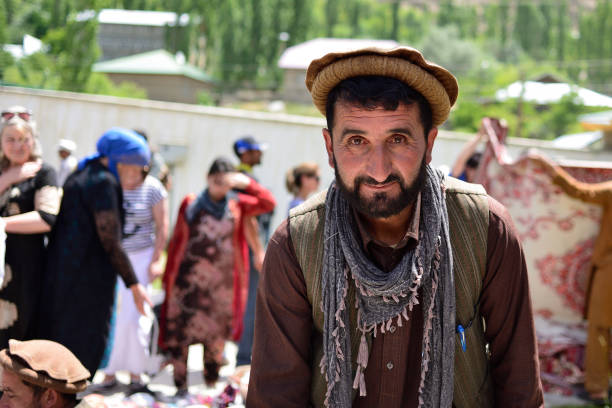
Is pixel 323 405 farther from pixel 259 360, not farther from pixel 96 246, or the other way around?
pixel 96 246

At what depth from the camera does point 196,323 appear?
536cm

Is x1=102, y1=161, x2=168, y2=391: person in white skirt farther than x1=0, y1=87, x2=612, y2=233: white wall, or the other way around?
x1=0, y1=87, x2=612, y2=233: white wall

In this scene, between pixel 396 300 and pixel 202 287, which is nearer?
pixel 396 300

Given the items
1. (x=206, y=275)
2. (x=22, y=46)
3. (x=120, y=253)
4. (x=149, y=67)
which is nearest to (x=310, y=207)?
(x=120, y=253)

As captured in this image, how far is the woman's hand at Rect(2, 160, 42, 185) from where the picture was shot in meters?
3.91

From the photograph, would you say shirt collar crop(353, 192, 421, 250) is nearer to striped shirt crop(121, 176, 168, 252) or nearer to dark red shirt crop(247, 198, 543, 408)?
dark red shirt crop(247, 198, 543, 408)

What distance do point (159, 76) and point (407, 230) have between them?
39.6 metres

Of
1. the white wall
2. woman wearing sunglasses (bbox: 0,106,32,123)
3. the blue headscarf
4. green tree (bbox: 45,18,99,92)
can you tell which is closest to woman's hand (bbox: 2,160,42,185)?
woman wearing sunglasses (bbox: 0,106,32,123)

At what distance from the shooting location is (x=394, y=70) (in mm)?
1910

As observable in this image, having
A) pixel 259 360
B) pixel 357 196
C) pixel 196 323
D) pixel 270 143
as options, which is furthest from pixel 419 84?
pixel 270 143

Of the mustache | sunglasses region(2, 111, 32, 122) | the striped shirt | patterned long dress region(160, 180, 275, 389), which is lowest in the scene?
patterned long dress region(160, 180, 275, 389)

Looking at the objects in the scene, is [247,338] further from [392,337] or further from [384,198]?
[384,198]

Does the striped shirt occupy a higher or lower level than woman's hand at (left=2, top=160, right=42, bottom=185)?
lower

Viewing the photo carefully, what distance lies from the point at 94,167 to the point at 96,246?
446mm
